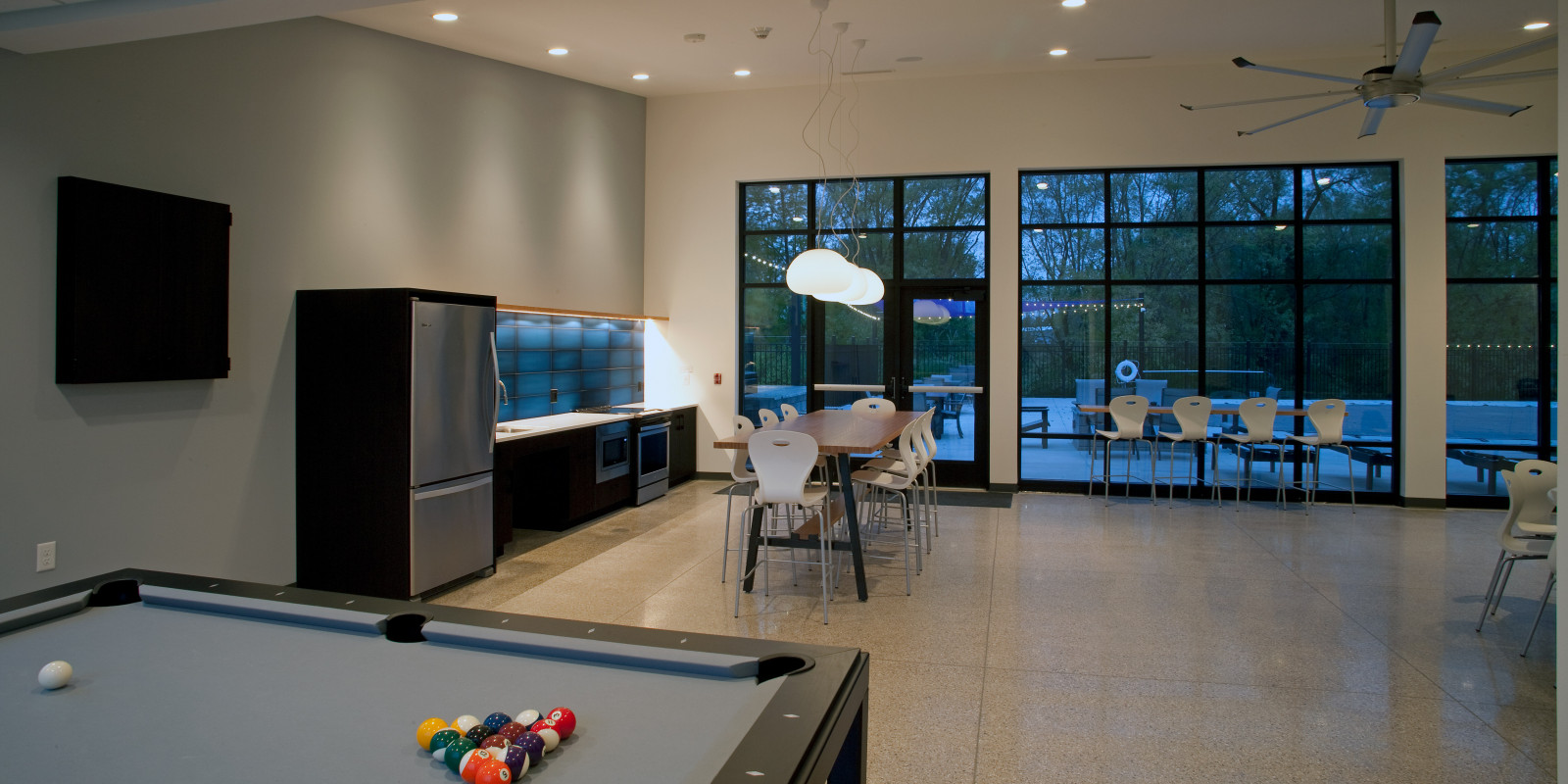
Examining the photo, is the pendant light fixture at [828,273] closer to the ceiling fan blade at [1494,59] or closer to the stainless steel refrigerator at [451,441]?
the stainless steel refrigerator at [451,441]

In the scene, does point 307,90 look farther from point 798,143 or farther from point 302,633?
point 798,143

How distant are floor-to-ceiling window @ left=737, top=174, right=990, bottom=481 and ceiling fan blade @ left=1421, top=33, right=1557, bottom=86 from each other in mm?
3758

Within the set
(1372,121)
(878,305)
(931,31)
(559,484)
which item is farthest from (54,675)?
(878,305)

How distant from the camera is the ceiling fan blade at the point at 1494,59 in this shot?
12.0 feet

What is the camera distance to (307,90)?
4609 millimetres

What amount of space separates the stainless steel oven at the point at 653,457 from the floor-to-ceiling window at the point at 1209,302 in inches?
132

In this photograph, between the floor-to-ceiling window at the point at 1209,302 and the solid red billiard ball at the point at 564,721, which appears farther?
the floor-to-ceiling window at the point at 1209,302

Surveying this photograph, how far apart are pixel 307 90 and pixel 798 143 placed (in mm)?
4540

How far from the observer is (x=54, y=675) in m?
1.54

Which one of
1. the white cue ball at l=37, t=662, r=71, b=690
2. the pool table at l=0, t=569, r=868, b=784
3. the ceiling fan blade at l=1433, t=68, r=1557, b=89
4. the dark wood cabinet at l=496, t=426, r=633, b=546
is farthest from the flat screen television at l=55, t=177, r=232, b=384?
the ceiling fan blade at l=1433, t=68, r=1557, b=89

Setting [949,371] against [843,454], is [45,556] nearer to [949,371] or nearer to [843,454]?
[843,454]

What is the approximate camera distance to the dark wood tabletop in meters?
4.36

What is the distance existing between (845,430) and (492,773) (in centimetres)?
394

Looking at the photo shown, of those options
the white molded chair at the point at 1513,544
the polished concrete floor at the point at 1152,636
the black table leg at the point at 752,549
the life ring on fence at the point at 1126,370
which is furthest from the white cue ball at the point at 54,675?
the life ring on fence at the point at 1126,370
